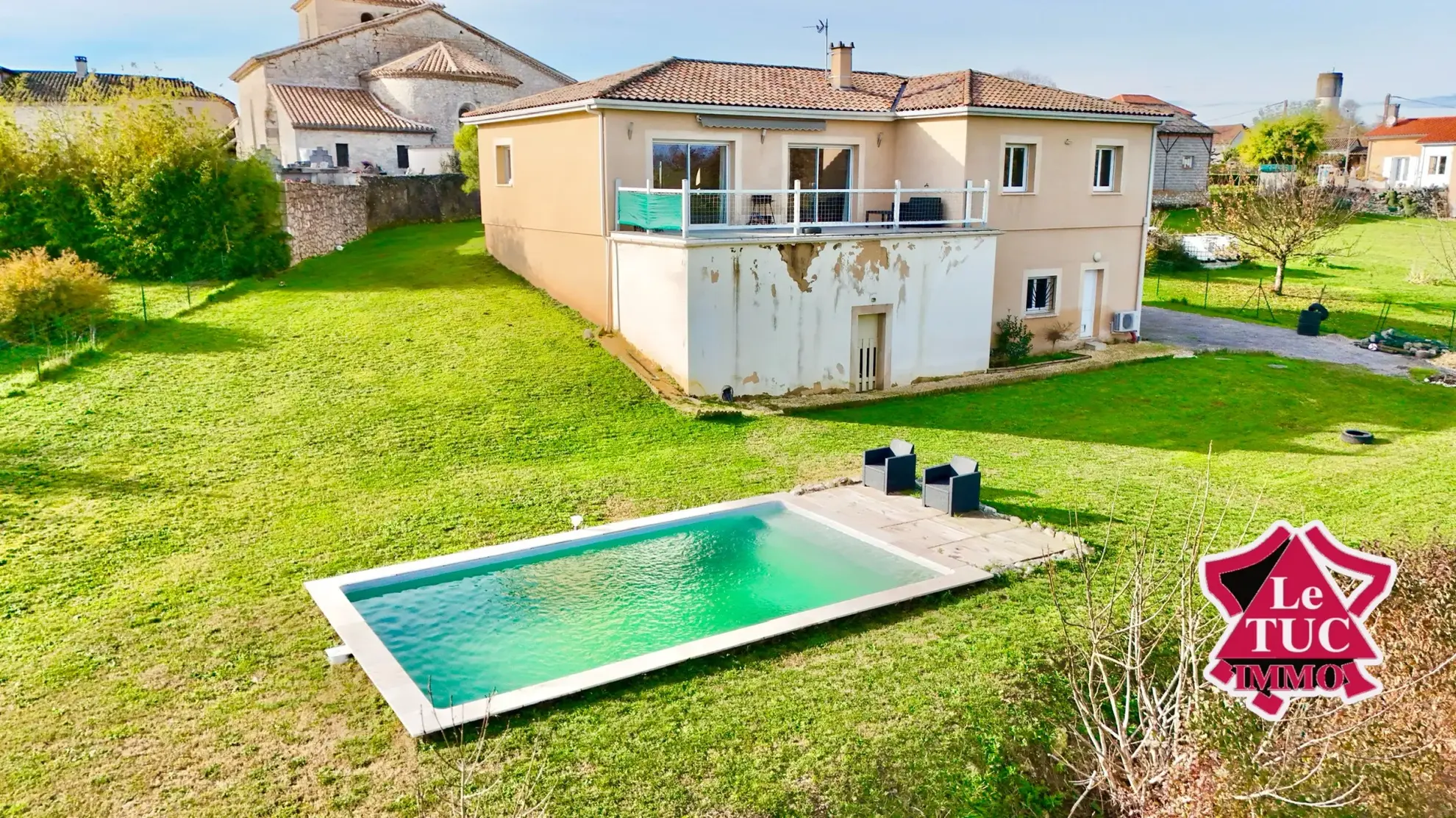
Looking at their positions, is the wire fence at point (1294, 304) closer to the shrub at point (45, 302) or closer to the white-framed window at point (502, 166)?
the white-framed window at point (502, 166)

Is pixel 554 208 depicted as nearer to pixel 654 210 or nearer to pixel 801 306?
pixel 654 210

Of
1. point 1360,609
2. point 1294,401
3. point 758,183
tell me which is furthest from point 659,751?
point 1294,401

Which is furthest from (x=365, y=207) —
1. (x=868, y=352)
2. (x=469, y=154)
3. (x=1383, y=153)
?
(x=1383, y=153)

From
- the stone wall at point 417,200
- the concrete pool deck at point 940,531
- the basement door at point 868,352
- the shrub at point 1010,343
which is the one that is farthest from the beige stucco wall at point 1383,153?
the concrete pool deck at point 940,531

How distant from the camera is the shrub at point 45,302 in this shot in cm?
2111

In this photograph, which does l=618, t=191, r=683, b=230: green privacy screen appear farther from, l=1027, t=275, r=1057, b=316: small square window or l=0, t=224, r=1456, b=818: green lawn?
l=1027, t=275, r=1057, b=316: small square window

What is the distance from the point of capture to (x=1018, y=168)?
2484 centimetres

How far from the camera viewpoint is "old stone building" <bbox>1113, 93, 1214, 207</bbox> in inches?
2247

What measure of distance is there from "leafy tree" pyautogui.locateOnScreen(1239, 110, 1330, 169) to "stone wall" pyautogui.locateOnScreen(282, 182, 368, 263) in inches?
2084

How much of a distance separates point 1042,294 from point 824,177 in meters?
6.59

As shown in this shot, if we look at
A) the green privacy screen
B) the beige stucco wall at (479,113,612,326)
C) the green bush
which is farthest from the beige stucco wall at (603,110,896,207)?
the green bush

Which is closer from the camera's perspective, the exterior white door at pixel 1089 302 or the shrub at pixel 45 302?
the shrub at pixel 45 302

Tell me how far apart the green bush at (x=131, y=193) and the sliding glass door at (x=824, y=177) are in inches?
604

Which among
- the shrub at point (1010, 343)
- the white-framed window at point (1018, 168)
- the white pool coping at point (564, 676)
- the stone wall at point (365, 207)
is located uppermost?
the white-framed window at point (1018, 168)
